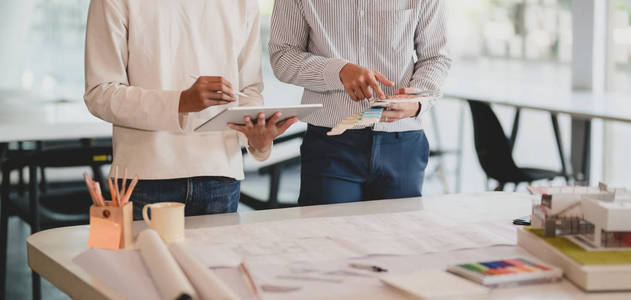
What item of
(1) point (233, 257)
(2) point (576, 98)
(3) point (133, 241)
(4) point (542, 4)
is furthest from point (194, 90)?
(4) point (542, 4)

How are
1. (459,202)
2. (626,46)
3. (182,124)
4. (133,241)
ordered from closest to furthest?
(133,241) < (182,124) < (459,202) < (626,46)

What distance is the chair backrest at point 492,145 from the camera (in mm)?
4051

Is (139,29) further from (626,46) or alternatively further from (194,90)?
(626,46)

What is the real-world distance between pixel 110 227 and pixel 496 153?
2.93m

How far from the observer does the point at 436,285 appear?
1231 mm

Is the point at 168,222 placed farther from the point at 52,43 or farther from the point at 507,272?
the point at 52,43

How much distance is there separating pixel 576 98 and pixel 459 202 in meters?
2.93

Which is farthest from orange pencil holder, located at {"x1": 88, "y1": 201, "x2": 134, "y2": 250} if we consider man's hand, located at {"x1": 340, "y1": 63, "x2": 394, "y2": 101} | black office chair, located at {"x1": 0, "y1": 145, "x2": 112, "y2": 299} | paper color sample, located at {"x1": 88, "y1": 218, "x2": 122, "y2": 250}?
black office chair, located at {"x1": 0, "y1": 145, "x2": 112, "y2": 299}

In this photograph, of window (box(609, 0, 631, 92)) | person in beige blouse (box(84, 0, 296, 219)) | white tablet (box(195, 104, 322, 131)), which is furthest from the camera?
window (box(609, 0, 631, 92))

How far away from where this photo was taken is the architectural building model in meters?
1.31

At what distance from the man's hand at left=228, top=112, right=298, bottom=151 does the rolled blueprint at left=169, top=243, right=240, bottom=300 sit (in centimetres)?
54

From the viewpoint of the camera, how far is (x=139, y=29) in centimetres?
187

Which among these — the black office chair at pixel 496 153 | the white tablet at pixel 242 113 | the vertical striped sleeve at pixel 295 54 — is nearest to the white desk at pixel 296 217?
the white tablet at pixel 242 113

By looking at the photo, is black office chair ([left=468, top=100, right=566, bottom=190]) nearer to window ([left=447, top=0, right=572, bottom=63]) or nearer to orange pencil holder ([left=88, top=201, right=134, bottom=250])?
window ([left=447, top=0, right=572, bottom=63])
